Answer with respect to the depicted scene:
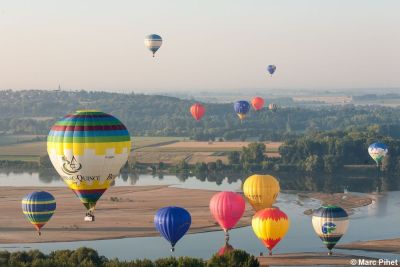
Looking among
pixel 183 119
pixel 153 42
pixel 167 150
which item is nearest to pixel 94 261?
pixel 153 42

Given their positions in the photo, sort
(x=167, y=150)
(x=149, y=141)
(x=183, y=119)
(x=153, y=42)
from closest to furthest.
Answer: (x=153, y=42) < (x=167, y=150) < (x=149, y=141) < (x=183, y=119)

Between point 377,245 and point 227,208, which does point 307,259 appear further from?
point 377,245

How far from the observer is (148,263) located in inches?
1383

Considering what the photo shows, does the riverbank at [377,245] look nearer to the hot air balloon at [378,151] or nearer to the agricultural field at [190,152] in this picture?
the hot air balloon at [378,151]

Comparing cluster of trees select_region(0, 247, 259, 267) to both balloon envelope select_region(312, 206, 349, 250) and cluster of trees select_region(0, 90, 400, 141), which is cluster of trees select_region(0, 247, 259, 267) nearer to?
balloon envelope select_region(312, 206, 349, 250)

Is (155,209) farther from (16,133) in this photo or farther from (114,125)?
(16,133)

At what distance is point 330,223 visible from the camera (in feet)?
140

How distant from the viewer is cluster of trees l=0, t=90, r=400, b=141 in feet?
403

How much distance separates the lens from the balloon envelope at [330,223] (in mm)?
42719

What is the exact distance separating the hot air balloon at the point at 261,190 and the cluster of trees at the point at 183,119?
61452 mm

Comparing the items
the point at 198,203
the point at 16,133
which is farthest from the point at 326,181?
the point at 16,133

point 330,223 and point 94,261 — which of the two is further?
point 330,223

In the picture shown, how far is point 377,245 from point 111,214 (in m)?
16.9

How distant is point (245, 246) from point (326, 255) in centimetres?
434
